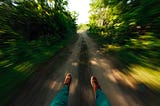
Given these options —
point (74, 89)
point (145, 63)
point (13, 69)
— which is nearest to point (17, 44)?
point (13, 69)

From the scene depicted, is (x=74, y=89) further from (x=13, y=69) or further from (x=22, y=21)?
(x=22, y=21)

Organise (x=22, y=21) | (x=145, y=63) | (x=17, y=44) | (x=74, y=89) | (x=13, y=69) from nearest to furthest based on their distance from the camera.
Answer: (x=74, y=89), (x=13, y=69), (x=145, y=63), (x=17, y=44), (x=22, y=21)

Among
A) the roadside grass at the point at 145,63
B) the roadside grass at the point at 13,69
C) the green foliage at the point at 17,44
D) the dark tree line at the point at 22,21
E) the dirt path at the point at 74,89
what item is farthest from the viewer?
the dark tree line at the point at 22,21

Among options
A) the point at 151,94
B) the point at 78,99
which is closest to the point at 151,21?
the point at 151,94

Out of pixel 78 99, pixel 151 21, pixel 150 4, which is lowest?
pixel 78 99

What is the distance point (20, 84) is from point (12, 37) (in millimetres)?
4273

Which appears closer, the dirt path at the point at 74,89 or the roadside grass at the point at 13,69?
the dirt path at the point at 74,89

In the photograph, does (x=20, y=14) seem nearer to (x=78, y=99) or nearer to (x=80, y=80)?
(x=80, y=80)

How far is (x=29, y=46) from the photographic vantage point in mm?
8148

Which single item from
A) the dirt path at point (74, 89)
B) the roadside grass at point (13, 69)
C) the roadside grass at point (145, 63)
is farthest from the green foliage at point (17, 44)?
the roadside grass at point (145, 63)

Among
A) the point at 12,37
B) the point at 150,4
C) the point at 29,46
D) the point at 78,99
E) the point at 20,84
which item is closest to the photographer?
the point at 78,99

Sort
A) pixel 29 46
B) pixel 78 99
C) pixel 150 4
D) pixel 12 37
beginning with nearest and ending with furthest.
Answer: pixel 78 99 → pixel 150 4 → pixel 12 37 → pixel 29 46

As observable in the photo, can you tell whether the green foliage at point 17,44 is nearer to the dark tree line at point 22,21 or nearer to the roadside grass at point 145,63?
the dark tree line at point 22,21

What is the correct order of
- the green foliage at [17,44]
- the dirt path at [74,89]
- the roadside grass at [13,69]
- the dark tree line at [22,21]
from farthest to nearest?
the dark tree line at [22,21], the green foliage at [17,44], the roadside grass at [13,69], the dirt path at [74,89]
